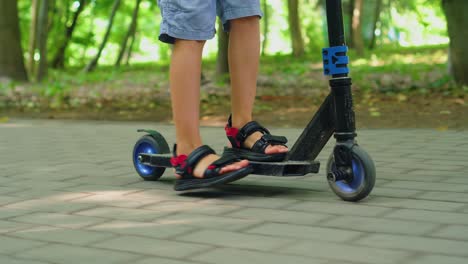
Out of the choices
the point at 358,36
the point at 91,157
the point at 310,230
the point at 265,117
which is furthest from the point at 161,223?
the point at 358,36

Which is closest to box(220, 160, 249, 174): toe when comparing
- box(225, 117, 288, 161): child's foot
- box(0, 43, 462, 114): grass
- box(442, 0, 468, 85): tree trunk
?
box(225, 117, 288, 161): child's foot

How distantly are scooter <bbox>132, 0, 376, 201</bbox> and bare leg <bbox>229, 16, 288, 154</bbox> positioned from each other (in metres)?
0.34

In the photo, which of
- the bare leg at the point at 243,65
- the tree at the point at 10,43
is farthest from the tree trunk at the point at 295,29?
the bare leg at the point at 243,65

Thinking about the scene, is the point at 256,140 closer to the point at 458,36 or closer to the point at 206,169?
the point at 206,169

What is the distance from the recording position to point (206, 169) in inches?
156

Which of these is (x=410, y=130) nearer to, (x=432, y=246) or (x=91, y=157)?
(x=91, y=157)

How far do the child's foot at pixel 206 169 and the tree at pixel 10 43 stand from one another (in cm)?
1096

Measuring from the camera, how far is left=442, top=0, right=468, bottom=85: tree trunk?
32.5ft

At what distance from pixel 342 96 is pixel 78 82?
11589 mm

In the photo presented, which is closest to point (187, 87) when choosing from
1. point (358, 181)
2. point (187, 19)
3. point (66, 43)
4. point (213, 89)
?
point (187, 19)

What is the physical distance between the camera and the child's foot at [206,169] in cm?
390

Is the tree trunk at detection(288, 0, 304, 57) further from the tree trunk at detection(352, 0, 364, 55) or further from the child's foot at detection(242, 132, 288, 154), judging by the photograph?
the child's foot at detection(242, 132, 288, 154)

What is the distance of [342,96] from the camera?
3.72m

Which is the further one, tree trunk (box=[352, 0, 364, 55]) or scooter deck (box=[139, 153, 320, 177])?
tree trunk (box=[352, 0, 364, 55])
